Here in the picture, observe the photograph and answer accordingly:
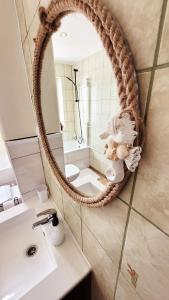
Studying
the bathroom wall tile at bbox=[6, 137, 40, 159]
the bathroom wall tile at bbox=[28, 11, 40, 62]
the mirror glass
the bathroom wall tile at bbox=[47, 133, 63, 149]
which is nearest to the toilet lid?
the mirror glass

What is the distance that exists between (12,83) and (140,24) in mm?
812

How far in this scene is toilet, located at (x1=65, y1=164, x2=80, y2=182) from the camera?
54 centimetres

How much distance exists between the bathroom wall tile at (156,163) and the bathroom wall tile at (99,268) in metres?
0.32

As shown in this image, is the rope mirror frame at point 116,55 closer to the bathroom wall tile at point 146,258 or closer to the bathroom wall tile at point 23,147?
the bathroom wall tile at point 146,258

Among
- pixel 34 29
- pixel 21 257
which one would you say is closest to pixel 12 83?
pixel 34 29

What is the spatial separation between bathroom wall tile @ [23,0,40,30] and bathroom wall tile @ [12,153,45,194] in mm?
699

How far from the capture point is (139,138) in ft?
0.77

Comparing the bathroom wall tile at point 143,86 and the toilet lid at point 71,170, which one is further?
the toilet lid at point 71,170

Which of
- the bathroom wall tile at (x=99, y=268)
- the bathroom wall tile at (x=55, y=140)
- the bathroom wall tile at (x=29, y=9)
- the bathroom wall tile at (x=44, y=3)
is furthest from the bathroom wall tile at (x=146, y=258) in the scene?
the bathroom wall tile at (x=29, y=9)

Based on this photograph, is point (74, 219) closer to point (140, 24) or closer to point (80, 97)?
point (80, 97)

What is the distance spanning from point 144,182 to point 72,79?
15.2 inches

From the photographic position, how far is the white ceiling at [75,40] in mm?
309

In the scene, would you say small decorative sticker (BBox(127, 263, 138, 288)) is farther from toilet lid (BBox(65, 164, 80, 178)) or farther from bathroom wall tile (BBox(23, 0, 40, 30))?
bathroom wall tile (BBox(23, 0, 40, 30))

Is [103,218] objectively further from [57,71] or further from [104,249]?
[57,71]
